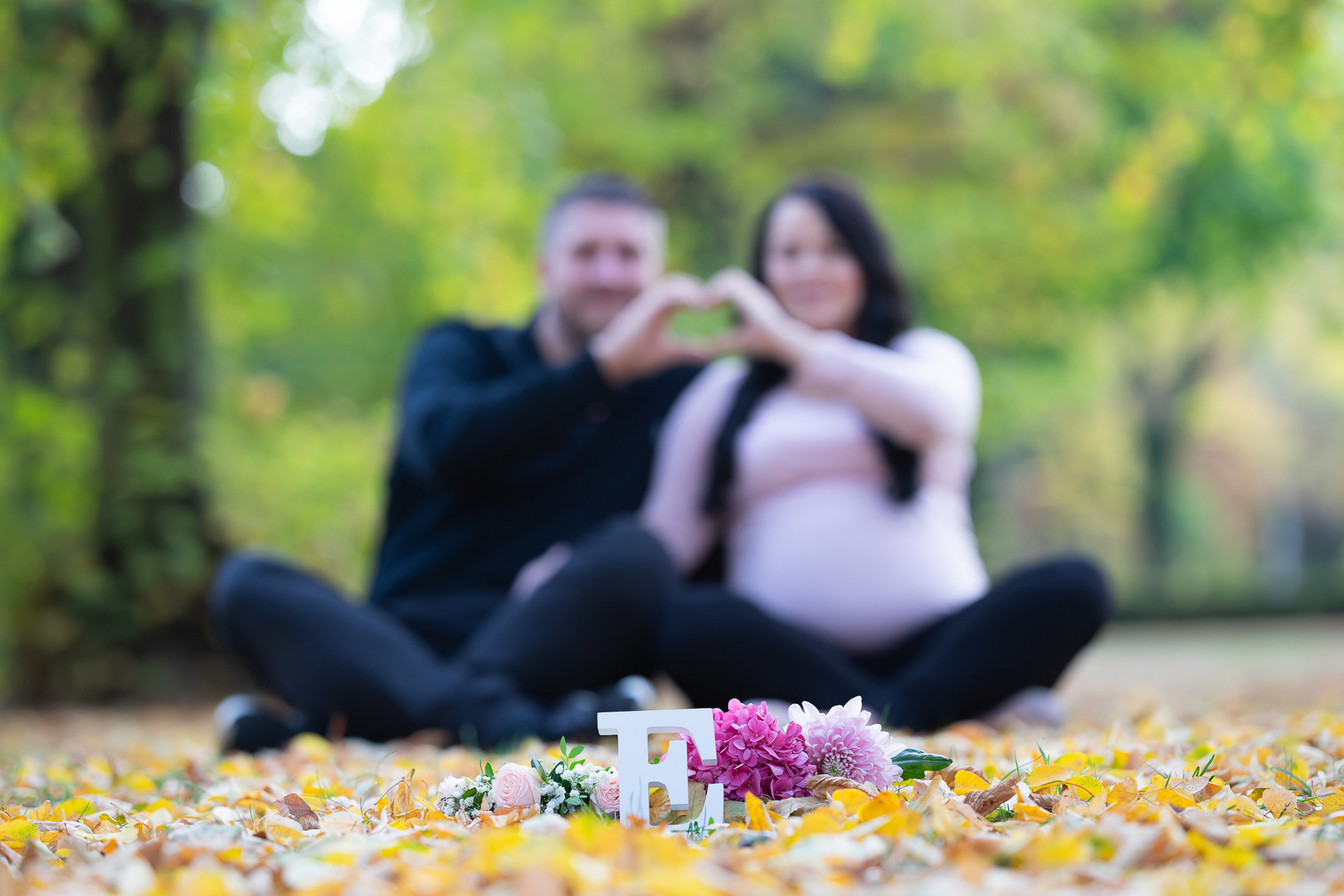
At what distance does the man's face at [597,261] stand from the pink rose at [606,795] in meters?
1.98

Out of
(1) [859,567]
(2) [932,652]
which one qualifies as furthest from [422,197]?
(2) [932,652]

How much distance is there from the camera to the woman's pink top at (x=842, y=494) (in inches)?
106

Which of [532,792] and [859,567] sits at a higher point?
[859,567]

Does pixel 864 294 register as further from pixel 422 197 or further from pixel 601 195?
pixel 422 197

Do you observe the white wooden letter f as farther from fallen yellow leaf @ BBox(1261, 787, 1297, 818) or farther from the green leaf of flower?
fallen yellow leaf @ BBox(1261, 787, 1297, 818)

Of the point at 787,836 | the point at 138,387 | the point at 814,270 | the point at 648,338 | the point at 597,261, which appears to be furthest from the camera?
the point at 138,387

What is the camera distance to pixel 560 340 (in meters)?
3.31

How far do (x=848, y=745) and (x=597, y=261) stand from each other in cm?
203

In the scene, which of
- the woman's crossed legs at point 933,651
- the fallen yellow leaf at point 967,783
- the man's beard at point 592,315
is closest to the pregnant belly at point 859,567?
the woman's crossed legs at point 933,651

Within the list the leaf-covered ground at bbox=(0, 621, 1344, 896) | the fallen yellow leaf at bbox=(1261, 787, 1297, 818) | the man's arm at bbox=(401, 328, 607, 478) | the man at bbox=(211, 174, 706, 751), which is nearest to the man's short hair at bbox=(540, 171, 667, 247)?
the man at bbox=(211, 174, 706, 751)

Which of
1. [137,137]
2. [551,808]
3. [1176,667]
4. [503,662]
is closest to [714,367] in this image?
[503,662]

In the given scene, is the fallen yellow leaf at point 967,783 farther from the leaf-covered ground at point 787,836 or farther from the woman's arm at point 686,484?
the woman's arm at point 686,484

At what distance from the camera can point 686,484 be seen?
2.96 m

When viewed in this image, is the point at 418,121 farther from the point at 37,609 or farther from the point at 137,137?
the point at 37,609
